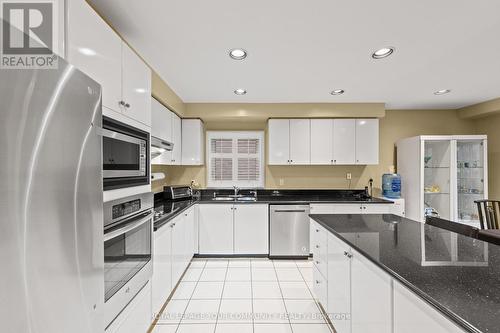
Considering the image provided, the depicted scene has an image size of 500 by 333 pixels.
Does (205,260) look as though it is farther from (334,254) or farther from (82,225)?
(82,225)

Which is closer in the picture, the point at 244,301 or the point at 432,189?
the point at 244,301

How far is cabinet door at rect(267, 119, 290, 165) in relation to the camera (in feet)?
11.9

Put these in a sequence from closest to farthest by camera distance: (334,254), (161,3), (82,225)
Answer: (82,225) < (161,3) < (334,254)

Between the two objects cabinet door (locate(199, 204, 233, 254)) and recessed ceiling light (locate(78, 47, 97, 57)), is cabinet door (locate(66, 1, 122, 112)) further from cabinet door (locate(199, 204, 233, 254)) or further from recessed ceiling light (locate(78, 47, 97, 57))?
cabinet door (locate(199, 204, 233, 254))

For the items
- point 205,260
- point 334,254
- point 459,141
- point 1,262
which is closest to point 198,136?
point 205,260

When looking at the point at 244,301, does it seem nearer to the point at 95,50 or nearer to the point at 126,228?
the point at 126,228

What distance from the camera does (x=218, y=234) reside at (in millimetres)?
3379

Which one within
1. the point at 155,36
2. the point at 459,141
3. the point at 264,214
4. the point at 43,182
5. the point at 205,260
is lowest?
the point at 205,260

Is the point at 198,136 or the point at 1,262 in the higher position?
the point at 198,136

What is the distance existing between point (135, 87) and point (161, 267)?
1.54 m

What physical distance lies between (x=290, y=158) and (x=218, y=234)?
1.63m

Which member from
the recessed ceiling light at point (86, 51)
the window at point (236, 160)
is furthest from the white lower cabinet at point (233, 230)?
the recessed ceiling light at point (86, 51)

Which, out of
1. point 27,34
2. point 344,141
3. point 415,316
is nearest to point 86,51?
point 27,34

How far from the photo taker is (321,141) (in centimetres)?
361
